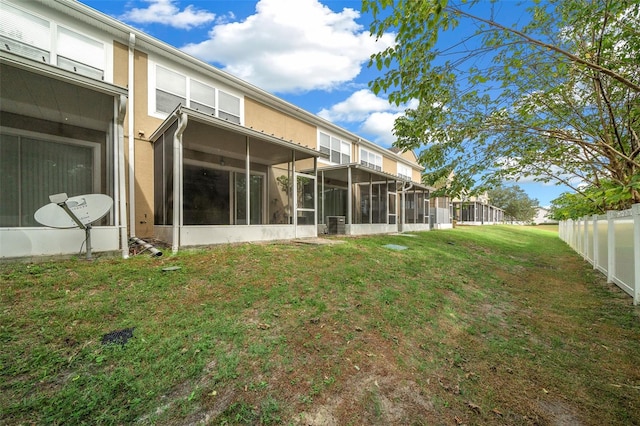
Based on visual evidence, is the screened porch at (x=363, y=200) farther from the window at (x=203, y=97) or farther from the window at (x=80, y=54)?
the window at (x=80, y=54)

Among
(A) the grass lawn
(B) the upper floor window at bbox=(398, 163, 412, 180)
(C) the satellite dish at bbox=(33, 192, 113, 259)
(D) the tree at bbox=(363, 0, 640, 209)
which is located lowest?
(A) the grass lawn

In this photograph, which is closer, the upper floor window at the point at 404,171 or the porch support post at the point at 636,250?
the porch support post at the point at 636,250

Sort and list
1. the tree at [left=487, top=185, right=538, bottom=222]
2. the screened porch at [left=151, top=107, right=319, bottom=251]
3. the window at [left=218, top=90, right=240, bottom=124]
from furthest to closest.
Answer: the tree at [left=487, top=185, right=538, bottom=222], the window at [left=218, top=90, right=240, bottom=124], the screened porch at [left=151, top=107, right=319, bottom=251]

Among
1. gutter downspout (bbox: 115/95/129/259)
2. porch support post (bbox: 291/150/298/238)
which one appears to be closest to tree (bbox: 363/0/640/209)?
porch support post (bbox: 291/150/298/238)

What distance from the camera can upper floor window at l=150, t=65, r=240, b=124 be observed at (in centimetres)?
886

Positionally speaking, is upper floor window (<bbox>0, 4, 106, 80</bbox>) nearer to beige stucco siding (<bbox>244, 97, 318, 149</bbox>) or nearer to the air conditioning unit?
beige stucco siding (<bbox>244, 97, 318, 149</bbox>)

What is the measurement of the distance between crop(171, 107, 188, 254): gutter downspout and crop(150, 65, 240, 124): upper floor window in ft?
8.91

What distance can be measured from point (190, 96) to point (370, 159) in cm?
1247

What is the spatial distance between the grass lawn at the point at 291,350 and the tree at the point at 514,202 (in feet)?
193

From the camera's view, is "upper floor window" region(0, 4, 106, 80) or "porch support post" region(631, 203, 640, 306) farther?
"upper floor window" region(0, 4, 106, 80)

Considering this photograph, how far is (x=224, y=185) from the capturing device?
9.51 m

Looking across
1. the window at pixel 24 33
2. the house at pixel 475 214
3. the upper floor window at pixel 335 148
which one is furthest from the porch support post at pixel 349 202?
the house at pixel 475 214

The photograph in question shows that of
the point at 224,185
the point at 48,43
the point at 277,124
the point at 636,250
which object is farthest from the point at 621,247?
the point at 48,43

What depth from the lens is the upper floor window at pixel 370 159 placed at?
18297 mm
